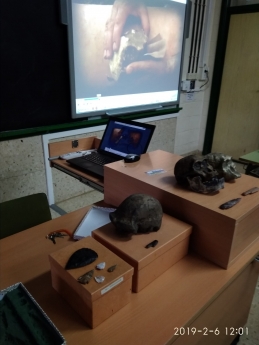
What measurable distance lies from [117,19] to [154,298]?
2.34 m

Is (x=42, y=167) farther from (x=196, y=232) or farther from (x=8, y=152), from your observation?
(x=196, y=232)

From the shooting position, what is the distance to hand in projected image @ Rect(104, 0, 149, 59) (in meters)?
2.30

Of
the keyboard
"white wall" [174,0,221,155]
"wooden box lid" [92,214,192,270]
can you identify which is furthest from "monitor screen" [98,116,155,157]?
"white wall" [174,0,221,155]

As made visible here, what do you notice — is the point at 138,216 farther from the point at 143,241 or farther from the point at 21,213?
the point at 21,213

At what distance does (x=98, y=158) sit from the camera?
1.72 metres

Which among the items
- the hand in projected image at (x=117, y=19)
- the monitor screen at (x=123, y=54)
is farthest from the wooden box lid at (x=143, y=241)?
the hand in projected image at (x=117, y=19)

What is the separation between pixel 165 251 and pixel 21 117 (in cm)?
167

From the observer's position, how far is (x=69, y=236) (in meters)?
1.06

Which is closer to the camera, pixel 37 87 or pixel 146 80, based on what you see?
pixel 37 87

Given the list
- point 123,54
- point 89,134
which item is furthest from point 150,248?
point 123,54

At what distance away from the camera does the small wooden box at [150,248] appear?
0.75 m

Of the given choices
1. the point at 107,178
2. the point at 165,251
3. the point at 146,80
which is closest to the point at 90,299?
the point at 165,251

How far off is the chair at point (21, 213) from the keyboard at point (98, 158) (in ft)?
1.47

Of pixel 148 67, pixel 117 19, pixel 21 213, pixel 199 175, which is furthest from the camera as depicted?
pixel 148 67
